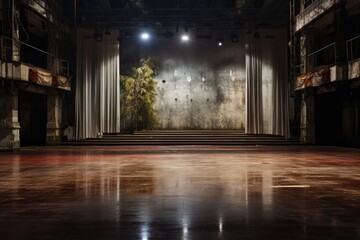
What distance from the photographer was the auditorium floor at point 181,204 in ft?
13.8

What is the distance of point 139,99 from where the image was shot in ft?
78.5

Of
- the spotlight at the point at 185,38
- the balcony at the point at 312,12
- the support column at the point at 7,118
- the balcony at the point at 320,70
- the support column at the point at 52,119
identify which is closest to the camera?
the support column at the point at 7,118

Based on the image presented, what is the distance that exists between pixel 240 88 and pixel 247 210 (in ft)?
68.8

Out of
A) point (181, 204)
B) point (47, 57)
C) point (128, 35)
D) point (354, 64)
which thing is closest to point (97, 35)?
point (128, 35)

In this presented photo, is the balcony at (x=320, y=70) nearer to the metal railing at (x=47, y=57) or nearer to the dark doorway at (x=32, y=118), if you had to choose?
the metal railing at (x=47, y=57)

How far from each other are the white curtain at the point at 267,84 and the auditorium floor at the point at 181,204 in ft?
42.3

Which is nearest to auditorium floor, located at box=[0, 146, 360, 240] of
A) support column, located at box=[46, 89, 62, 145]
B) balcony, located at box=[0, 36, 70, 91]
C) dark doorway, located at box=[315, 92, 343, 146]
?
balcony, located at box=[0, 36, 70, 91]

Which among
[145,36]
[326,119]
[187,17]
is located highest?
[187,17]

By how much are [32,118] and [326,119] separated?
14.8 m

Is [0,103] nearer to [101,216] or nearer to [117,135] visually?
[117,135]

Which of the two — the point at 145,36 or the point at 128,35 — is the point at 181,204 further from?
the point at 145,36

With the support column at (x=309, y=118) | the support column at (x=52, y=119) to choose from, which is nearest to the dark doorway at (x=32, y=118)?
the support column at (x=52, y=119)

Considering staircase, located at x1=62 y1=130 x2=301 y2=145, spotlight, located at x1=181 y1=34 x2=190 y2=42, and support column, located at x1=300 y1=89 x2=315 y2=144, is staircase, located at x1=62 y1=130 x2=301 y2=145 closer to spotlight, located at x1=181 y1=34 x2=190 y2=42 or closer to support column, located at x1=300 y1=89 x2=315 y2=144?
support column, located at x1=300 y1=89 x2=315 y2=144

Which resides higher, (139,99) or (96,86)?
(96,86)
